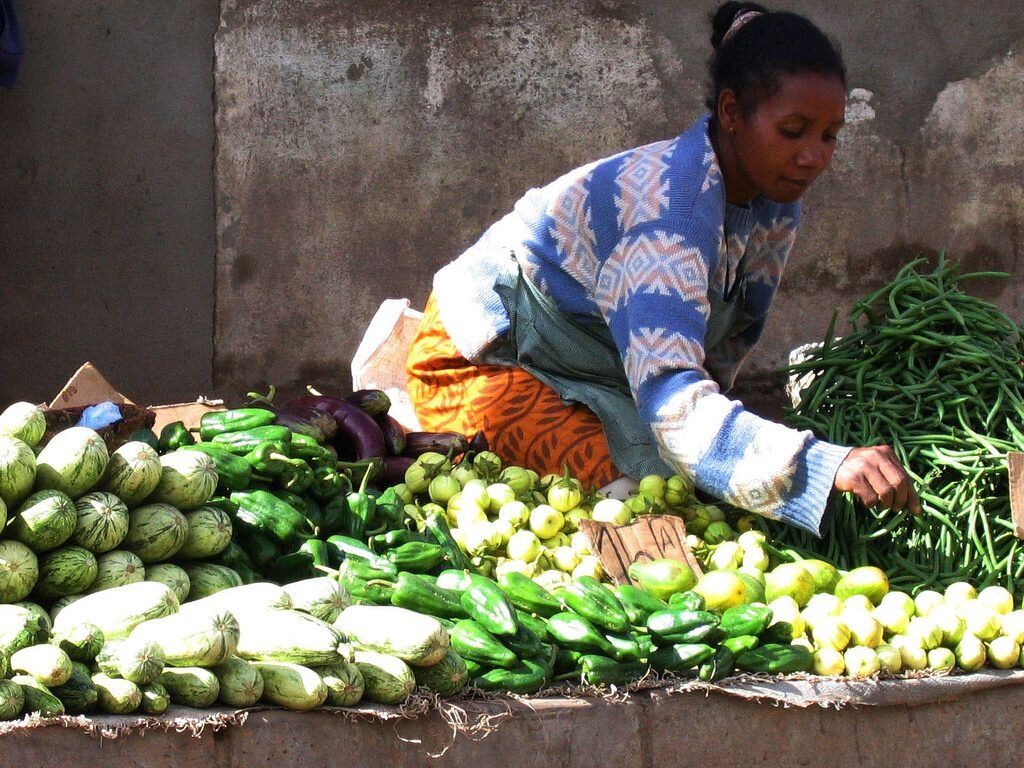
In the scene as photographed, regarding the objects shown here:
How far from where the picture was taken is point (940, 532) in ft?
12.2

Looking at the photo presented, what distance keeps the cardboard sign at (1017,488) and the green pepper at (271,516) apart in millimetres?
1832

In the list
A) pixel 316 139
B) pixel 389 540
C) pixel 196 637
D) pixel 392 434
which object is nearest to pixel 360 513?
pixel 389 540

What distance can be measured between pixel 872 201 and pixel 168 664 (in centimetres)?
479

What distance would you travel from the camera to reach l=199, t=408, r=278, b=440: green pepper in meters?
3.88

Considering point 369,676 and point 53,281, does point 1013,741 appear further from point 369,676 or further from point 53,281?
point 53,281

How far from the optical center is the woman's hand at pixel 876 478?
3.38 meters

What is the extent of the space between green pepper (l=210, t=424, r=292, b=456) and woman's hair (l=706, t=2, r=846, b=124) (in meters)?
1.55

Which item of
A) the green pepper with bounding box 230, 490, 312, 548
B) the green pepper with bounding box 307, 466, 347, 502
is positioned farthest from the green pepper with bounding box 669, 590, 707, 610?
the green pepper with bounding box 307, 466, 347, 502

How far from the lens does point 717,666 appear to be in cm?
290

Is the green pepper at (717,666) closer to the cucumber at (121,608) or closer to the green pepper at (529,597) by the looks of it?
the green pepper at (529,597)

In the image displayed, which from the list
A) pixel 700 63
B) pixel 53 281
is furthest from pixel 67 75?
pixel 700 63

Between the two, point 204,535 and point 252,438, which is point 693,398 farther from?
point 204,535

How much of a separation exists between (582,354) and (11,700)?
98.9 inches

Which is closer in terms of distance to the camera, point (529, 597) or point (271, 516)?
point (529, 597)
